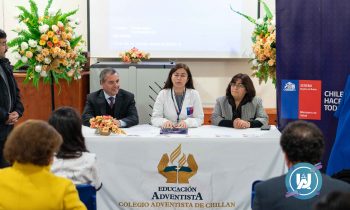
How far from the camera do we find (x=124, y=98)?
476 centimetres

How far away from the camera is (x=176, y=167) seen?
3.87 meters

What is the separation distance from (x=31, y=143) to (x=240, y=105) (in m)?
2.88

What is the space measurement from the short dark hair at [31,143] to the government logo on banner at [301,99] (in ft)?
7.82

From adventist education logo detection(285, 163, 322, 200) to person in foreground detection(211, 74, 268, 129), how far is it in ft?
8.43

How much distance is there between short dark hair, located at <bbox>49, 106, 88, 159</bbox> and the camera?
8.81 feet

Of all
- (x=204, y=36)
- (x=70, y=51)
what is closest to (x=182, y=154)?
(x=70, y=51)

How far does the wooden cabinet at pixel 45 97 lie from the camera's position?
621cm

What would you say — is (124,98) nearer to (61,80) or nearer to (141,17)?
(61,80)

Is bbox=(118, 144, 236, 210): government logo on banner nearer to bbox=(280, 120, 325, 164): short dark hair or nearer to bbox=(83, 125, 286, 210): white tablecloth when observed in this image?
bbox=(83, 125, 286, 210): white tablecloth

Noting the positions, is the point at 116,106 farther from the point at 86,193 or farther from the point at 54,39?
the point at 86,193

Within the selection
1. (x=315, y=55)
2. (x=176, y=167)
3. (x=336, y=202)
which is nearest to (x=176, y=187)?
(x=176, y=167)

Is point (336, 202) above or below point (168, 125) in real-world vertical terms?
above

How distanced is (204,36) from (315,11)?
9.29 feet

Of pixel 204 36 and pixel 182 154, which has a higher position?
pixel 204 36
